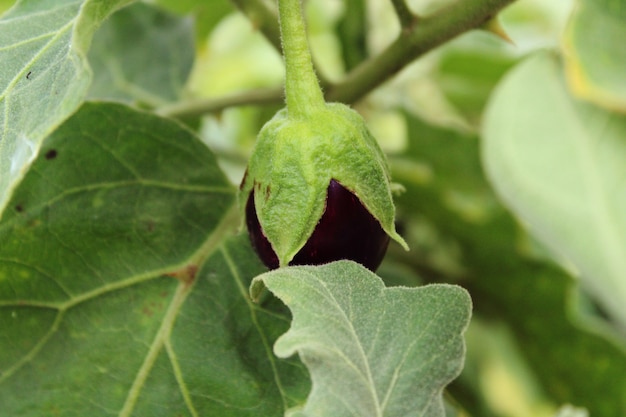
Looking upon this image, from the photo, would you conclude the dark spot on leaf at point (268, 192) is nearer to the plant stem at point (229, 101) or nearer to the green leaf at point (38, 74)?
the green leaf at point (38, 74)

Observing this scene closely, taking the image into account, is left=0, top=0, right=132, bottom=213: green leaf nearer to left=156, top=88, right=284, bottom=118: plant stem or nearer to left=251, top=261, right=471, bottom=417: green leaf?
left=251, top=261, right=471, bottom=417: green leaf

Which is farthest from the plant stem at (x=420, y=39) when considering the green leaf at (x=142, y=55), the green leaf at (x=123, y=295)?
the green leaf at (x=142, y=55)

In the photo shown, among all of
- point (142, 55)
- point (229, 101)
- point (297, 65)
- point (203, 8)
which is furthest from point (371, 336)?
point (203, 8)

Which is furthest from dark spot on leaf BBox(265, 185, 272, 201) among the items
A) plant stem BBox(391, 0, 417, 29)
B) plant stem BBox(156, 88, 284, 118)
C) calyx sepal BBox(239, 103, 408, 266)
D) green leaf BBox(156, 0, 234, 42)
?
green leaf BBox(156, 0, 234, 42)

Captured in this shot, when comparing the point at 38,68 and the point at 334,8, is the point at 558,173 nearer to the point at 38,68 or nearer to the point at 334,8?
the point at 38,68

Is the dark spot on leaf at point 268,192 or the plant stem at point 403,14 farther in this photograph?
the plant stem at point 403,14

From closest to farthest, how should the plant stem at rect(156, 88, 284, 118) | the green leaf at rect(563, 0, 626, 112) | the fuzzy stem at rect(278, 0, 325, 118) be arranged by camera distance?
1. the fuzzy stem at rect(278, 0, 325, 118)
2. the green leaf at rect(563, 0, 626, 112)
3. the plant stem at rect(156, 88, 284, 118)

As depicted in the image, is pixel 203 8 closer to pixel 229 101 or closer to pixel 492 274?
pixel 229 101
